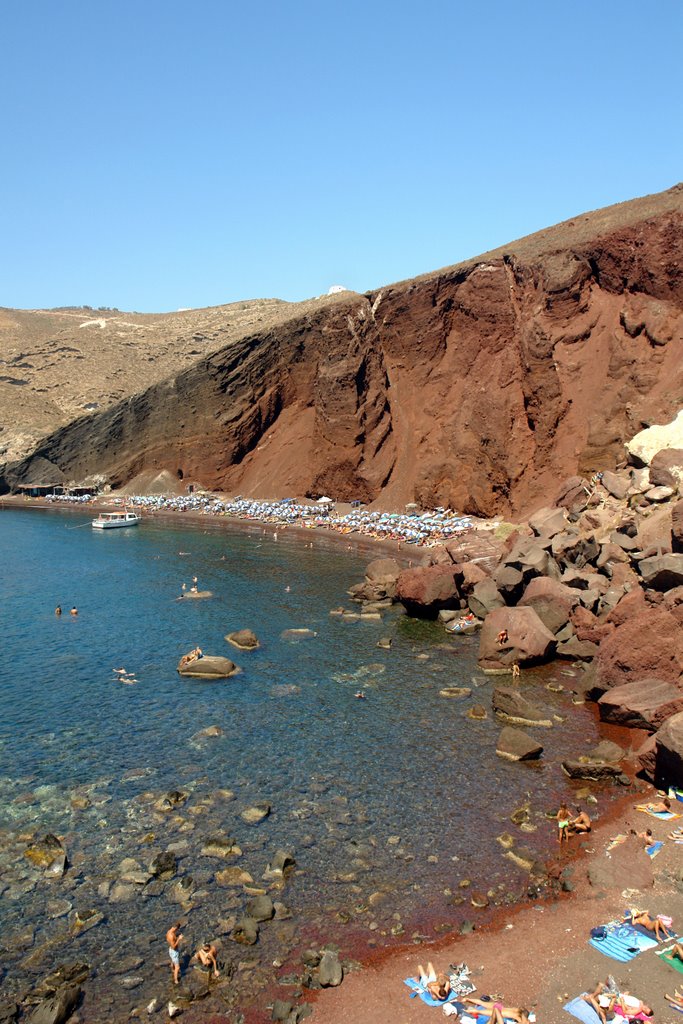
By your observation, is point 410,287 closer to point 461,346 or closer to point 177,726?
point 461,346

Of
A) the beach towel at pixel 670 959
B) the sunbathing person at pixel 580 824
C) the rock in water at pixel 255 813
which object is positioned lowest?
the sunbathing person at pixel 580 824

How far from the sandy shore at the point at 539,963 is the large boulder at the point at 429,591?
2461 centimetres

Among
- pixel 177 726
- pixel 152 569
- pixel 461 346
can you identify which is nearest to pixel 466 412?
pixel 461 346

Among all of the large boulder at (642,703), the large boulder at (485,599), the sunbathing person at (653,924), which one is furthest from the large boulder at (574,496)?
the sunbathing person at (653,924)

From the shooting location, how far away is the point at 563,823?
20656 millimetres

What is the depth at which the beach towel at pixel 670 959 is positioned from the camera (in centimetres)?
1477

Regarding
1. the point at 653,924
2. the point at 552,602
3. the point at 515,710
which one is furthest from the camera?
the point at 552,602

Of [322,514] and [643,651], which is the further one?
[322,514]

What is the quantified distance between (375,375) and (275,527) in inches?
808

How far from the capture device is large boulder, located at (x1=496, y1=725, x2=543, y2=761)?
2527 centimetres

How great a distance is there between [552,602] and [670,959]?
23.3 metres

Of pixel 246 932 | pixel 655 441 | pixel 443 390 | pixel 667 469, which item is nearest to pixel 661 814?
pixel 246 932

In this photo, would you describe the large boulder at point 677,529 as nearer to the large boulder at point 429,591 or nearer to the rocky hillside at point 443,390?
the large boulder at point 429,591

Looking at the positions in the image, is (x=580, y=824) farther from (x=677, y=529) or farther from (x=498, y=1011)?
(x=677, y=529)
